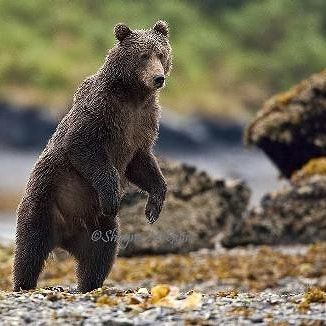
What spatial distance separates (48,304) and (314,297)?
1.87 m

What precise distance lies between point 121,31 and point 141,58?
34 cm

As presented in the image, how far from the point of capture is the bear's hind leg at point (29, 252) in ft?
28.6

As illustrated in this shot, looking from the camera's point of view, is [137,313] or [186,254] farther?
[186,254]

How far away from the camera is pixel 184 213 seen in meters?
17.8

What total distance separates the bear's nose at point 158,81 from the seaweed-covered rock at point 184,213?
8.84m

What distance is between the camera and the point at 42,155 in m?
8.84

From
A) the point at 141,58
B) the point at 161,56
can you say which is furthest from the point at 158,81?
the point at 161,56

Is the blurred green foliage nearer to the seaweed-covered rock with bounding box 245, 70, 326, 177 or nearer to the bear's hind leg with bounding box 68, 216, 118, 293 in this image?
the seaweed-covered rock with bounding box 245, 70, 326, 177

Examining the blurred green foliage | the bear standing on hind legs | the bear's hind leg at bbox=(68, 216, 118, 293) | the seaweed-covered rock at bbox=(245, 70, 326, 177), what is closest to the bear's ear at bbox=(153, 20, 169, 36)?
the bear standing on hind legs

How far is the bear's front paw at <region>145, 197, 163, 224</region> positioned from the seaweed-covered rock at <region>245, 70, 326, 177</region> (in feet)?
32.6

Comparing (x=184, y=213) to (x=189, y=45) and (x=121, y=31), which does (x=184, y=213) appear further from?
(x=189, y=45)

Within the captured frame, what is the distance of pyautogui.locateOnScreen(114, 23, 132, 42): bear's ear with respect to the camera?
8492mm

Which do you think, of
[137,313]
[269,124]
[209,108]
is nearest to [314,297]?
[137,313]

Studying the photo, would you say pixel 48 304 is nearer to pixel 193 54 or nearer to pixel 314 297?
pixel 314 297
